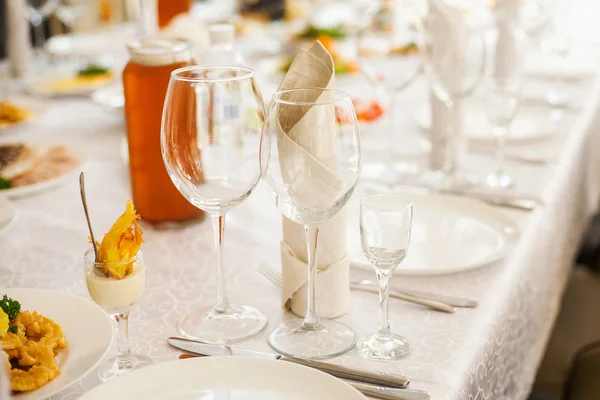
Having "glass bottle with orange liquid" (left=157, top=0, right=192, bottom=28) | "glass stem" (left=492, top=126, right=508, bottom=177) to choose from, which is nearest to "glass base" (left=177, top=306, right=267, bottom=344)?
"glass stem" (left=492, top=126, right=508, bottom=177)

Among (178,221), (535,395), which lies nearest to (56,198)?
(178,221)

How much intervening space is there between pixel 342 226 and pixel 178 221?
37 cm

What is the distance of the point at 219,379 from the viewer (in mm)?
717

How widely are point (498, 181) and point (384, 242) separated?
619mm

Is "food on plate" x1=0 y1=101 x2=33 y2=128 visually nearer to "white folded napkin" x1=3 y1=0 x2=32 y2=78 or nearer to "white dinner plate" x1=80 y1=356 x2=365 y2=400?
"white folded napkin" x1=3 y1=0 x2=32 y2=78

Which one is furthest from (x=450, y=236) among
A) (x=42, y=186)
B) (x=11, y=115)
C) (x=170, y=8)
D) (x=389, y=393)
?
(x=11, y=115)

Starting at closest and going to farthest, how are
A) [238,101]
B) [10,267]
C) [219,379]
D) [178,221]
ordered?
[219,379]
[238,101]
[10,267]
[178,221]

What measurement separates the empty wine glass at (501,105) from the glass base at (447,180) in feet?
0.11

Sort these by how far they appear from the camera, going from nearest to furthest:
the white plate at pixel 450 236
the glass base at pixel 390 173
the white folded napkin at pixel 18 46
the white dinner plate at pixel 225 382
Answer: the white dinner plate at pixel 225 382, the white plate at pixel 450 236, the glass base at pixel 390 173, the white folded napkin at pixel 18 46

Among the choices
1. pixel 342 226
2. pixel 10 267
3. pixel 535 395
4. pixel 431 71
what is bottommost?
pixel 535 395

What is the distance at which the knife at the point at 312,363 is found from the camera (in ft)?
2.40

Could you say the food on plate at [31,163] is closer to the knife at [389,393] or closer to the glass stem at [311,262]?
the glass stem at [311,262]

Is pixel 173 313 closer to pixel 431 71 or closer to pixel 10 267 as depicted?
pixel 10 267

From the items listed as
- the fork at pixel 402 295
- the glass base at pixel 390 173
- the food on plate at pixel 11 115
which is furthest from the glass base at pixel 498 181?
the food on plate at pixel 11 115
